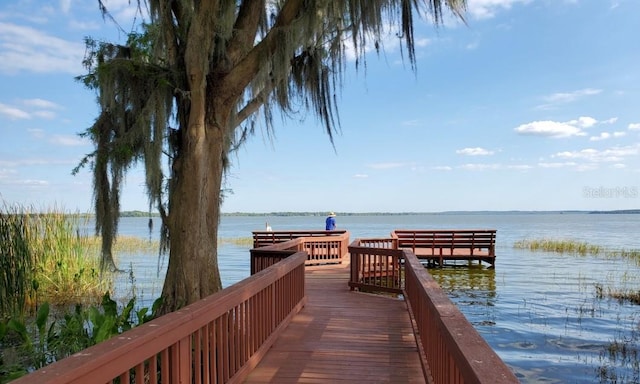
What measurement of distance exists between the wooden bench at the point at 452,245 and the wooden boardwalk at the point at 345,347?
36.2 feet

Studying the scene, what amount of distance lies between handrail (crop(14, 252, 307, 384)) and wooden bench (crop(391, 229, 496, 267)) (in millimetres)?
13132

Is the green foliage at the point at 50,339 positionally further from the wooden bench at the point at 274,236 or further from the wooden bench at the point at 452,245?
the wooden bench at the point at 452,245

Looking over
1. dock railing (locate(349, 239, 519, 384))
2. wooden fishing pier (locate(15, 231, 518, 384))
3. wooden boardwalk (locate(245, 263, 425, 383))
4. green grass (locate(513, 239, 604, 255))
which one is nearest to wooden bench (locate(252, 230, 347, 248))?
wooden fishing pier (locate(15, 231, 518, 384))

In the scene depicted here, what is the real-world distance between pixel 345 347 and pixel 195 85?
11.3 feet

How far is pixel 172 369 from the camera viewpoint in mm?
2527

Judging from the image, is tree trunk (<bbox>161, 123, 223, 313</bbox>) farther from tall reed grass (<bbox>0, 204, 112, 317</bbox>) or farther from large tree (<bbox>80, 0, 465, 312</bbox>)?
tall reed grass (<bbox>0, 204, 112, 317</bbox>)

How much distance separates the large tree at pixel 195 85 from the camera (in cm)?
583

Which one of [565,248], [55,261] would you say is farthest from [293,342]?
[565,248]

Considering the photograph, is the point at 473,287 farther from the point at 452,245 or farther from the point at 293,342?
the point at 293,342

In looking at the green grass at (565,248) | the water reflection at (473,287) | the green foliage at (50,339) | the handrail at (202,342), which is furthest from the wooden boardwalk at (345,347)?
the green grass at (565,248)

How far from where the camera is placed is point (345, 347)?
497 centimetres

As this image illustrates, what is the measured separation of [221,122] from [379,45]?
2244 mm

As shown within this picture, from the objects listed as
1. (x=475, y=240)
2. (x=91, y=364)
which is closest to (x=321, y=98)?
(x=91, y=364)

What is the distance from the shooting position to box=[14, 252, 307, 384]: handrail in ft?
5.82
